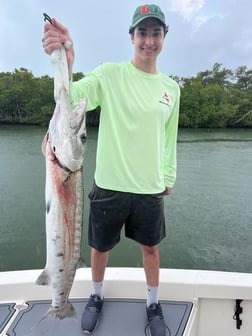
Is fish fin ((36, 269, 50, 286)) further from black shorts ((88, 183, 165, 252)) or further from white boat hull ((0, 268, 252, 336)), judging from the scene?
white boat hull ((0, 268, 252, 336))

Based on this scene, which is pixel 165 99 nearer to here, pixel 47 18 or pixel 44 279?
pixel 47 18

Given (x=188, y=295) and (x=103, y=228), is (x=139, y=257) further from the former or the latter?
(x=103, y=228)

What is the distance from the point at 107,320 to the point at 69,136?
114 centimetres

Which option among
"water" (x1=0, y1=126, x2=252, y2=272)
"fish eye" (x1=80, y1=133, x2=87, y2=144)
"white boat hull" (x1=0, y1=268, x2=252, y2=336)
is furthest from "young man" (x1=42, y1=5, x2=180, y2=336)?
"water" (x1=0, y1=126, x2=252, y2=272)

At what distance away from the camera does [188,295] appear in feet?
6.49

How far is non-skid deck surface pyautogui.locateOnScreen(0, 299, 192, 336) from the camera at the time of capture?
1760 mm

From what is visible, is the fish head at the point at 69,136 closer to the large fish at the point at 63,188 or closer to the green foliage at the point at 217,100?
the large fish at the point at 63,188

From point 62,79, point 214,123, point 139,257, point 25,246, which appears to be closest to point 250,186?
point 139,257

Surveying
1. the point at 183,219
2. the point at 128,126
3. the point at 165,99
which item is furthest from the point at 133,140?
the point at 183,219

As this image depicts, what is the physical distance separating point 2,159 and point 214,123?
2795cm

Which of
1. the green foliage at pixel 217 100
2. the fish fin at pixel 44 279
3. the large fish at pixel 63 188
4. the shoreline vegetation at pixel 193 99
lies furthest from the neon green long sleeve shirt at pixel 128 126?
the green foliage at pixel 217 100

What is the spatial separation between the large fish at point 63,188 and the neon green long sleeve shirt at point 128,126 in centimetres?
32

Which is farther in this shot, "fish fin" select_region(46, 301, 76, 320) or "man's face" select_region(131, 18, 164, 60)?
"man's face" select_region(131, 18, 164, 60)

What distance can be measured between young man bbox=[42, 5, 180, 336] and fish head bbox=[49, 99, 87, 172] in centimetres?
38
